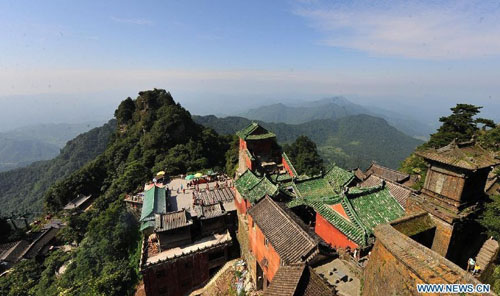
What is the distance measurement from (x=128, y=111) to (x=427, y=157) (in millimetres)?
66108

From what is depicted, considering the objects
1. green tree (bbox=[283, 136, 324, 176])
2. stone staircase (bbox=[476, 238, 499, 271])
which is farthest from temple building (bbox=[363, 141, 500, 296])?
green tree (bbox=[283, 136, 324, 176])

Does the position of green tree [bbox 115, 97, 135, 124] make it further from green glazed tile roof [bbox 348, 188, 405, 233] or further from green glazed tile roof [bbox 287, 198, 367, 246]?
green glazed tile roof [bbox 348, 188, 405, 233]

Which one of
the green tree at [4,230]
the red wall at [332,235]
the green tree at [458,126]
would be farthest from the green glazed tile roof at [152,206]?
the green tree at [458,126]

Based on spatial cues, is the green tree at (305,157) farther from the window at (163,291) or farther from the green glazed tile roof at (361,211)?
the window at (163,291)

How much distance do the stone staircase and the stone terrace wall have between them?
23.7 ft

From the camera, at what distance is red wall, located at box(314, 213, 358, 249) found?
526 inches

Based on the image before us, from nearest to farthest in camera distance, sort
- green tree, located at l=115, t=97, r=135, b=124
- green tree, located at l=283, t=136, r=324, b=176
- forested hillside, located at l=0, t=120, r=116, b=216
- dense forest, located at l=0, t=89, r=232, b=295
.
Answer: dense forest, located at l=0, t=89, r=232, b=295 < green tree, located at l=283, t=136, r=324, b=176 < green tree, located at l=115, t=97, r=135, b=124 < forested hillside, located at l=0, t=120, r=116, b=216

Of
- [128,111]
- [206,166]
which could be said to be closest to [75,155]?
[128,111]

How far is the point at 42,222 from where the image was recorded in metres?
45.0

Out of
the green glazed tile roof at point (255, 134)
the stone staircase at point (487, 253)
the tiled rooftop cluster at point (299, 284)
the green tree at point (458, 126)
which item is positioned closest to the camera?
the tiled rooftop cluster at point (299, 284)

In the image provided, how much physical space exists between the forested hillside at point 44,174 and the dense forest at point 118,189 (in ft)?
117

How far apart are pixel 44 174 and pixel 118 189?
7184cm

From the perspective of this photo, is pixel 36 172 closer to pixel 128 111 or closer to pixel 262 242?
pixel 128 111

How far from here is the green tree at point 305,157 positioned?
167 feet
